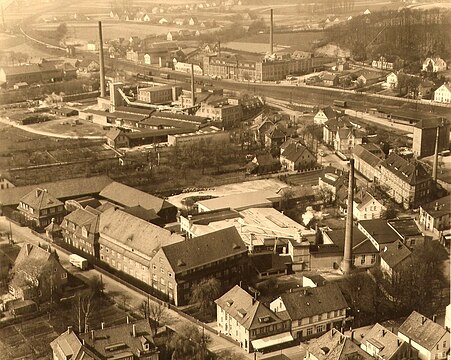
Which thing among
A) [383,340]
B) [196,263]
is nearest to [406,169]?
[196,263]

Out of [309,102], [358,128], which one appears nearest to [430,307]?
[358,128]

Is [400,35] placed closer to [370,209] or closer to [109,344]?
[370,209]

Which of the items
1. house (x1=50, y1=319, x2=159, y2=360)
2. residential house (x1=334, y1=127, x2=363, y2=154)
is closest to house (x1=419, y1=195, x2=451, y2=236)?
residential house (x1=334, y1=127, x2=363, y2=154)

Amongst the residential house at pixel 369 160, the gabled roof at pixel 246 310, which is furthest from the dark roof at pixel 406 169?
the gabled roof at pixel 246 310

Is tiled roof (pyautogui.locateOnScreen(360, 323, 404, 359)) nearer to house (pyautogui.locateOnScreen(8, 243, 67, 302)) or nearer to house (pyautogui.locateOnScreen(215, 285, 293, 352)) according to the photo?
house (pyautogui.locateOnScreen(215, 285, 293, 352))

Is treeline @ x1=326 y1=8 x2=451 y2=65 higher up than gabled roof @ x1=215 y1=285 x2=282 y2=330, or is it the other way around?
treeline @ x1=326 y1=8 x2=451 y2=65

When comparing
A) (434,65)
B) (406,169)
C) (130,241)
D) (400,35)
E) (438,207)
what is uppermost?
(400,35)
